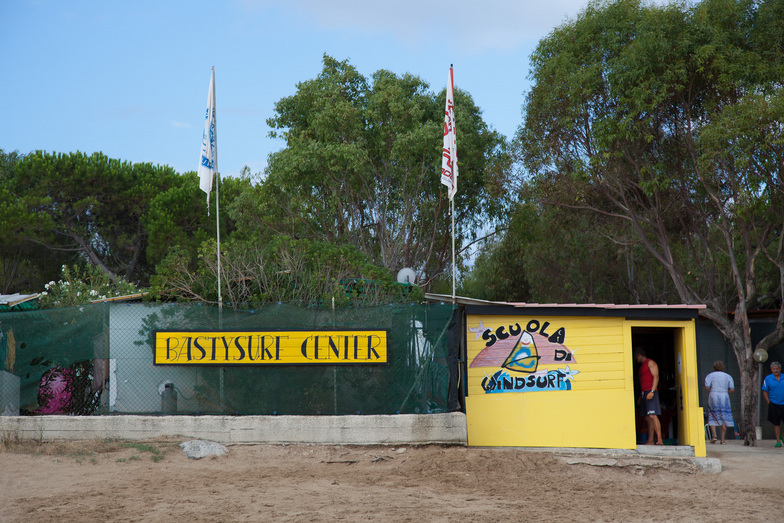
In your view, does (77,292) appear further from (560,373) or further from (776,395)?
(776,395)

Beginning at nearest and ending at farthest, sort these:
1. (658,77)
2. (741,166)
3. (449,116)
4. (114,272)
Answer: (449,116) → (741,166) → (658,77) → (114,272)

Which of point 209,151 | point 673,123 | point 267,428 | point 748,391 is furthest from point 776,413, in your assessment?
point 209,151

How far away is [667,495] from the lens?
8.84m

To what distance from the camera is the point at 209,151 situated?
12070 mm

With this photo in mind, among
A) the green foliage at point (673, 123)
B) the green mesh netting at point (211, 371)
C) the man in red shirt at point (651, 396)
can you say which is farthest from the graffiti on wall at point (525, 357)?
the green foliage at point (673, 123)

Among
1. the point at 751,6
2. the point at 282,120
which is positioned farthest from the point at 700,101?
the point at 282,120

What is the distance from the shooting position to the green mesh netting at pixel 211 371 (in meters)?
10.5

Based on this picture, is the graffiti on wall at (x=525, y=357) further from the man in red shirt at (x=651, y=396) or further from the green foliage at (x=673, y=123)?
the green foliage at (x=673, y=123)

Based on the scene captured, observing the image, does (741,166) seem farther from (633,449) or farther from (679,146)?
(633,449)

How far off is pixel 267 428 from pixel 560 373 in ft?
14.9

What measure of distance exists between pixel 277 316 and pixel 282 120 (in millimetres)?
17294

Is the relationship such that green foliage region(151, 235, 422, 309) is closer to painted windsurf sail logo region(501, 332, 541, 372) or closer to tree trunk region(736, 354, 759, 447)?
painted windsurf sail logo region(501, 332, 541, 372)

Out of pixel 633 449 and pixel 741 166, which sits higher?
pixel 741 166

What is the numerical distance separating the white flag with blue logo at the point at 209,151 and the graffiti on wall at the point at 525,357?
205 inches
